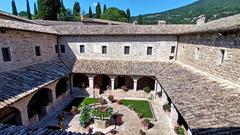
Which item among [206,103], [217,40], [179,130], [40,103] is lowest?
[179,130]

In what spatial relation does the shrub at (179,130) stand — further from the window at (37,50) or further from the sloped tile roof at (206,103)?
the window at (37,50)

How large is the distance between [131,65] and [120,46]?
2466mm

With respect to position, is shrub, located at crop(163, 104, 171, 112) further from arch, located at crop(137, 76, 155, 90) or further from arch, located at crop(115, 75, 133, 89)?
arch, located at crop(115, 75, 133, 89)

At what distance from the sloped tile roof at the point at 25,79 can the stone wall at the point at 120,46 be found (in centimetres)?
348

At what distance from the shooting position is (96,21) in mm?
34656

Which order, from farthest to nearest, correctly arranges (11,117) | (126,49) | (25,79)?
(126,49) < (25,79) < (11,117)

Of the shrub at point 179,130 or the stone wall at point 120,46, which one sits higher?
the stone wall at point 120,46

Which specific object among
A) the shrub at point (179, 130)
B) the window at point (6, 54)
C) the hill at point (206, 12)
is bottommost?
the shrub at point (179, 130)

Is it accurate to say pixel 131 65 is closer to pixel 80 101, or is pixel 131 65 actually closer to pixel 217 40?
pixel 80 101

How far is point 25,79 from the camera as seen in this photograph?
11391 mm

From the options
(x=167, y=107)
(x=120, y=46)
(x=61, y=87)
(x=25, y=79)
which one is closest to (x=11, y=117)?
(x=25, y=79)

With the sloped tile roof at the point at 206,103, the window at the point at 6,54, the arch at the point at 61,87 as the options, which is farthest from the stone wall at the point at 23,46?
the sloped tile roof at the point at 206,103

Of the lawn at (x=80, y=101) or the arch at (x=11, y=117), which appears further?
the lawn at (x=80, y=101)

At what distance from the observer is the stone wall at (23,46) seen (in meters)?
11.3
